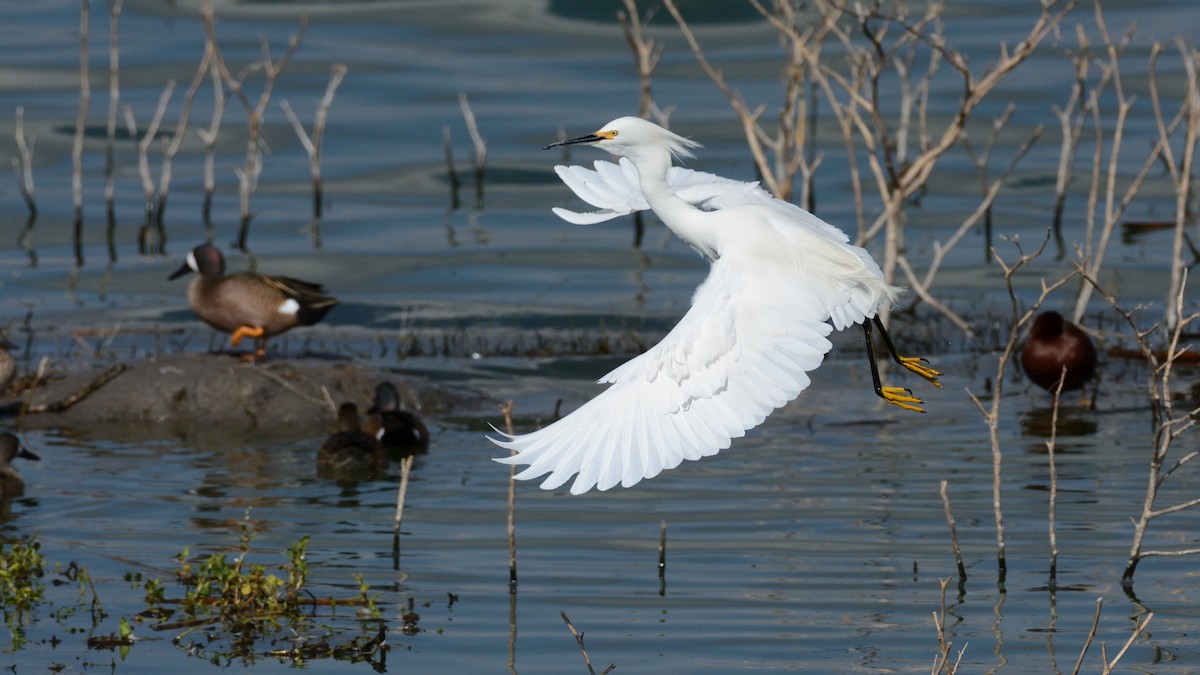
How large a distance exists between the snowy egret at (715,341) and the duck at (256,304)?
668cm

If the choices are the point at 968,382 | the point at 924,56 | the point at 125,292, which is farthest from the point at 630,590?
the point at 924,56

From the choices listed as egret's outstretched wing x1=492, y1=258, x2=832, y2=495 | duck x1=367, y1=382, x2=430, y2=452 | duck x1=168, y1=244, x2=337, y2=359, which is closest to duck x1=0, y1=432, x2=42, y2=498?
duck x1=367, y1=382, x2=430, y2=452

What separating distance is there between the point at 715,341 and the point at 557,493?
172 inches

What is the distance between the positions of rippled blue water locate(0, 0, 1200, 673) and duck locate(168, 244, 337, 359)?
3.66 ft

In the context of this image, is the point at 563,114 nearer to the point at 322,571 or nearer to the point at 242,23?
the point at 242,23

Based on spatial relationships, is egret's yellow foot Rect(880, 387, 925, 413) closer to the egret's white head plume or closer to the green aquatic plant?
the egret's white head plume

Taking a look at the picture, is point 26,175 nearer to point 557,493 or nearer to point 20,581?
point 557,493

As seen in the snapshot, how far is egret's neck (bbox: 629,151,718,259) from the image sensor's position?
7680mm

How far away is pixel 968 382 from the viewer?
14.0 m

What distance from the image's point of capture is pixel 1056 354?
42.1 ft

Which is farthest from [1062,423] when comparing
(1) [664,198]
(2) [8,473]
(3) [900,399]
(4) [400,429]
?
(2) [8,473]

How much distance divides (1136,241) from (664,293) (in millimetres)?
5696

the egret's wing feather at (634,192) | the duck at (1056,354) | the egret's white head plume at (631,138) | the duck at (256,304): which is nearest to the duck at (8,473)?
the duck at (256,304)

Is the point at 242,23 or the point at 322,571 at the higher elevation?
the point at 242,23
